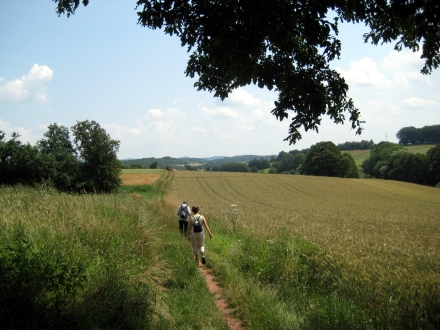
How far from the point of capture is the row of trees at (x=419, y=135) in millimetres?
98425

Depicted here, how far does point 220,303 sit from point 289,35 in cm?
509

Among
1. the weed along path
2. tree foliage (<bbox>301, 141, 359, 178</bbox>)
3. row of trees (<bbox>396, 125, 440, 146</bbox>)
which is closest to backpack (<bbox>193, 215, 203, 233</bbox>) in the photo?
the weed along path

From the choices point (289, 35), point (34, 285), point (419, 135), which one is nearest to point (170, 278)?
point (34, 285)

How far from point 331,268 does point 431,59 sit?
520 centimetres

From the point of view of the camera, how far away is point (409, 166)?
236ft

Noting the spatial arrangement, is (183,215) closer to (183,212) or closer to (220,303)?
(183,212)

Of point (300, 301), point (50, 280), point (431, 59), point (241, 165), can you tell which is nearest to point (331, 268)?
point (300, 301)

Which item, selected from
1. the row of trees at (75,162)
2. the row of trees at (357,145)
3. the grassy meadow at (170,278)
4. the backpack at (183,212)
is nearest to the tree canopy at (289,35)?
the grassy meadow at (170,278)

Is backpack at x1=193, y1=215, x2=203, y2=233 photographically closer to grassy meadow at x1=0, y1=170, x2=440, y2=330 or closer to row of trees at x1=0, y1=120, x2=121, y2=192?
grassy meadow at x1=0, y1=170, x2=440, y2=330

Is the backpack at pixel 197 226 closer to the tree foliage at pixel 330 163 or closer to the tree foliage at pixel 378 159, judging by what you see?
the tree foliage at pixel 330 163

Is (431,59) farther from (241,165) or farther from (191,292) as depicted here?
(241,165)

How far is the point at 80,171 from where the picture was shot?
141 feet

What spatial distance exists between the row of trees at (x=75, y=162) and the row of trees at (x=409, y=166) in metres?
61.3

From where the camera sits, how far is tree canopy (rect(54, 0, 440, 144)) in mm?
4715
